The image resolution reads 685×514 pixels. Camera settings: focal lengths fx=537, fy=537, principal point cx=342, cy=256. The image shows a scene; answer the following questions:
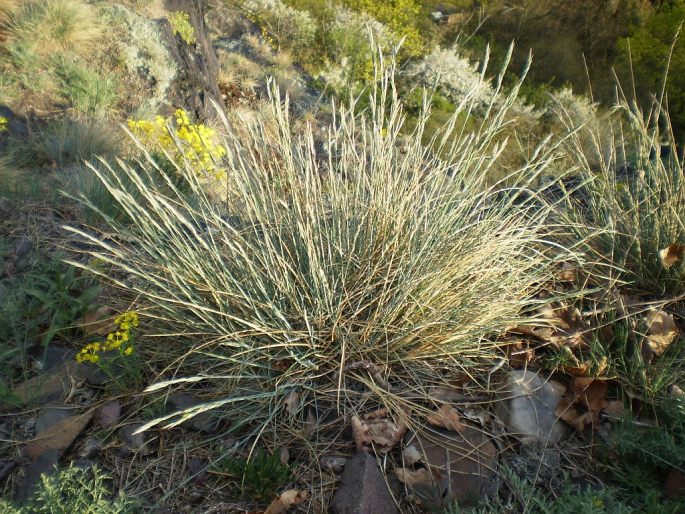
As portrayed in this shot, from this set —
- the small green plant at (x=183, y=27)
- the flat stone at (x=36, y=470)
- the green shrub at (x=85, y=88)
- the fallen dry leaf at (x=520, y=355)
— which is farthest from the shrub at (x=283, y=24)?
the flat stone at (x=36, y=470)

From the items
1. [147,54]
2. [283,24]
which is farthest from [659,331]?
[283,24]

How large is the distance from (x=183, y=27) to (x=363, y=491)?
15.7ft

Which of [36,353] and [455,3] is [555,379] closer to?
[36,353]

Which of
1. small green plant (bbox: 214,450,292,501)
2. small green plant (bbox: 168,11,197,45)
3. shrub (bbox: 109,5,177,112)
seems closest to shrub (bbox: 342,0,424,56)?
shrub (bbox: 109,5,177,112)

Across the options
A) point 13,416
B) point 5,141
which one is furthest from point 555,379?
point 5,141

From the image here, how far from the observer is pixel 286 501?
1656 mm

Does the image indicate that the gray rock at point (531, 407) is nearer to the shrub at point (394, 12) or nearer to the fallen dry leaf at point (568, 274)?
the fallen dry leaf at point (568, 274)

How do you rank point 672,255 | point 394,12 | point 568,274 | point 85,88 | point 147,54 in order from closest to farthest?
point 672,255 → point 568,274 → point 85,88 → point 147,54 → point 394,12

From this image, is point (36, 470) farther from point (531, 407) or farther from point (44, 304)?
point (531, 407)

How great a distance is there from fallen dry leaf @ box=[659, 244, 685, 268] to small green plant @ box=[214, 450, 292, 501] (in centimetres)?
176

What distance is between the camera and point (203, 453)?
1.85m

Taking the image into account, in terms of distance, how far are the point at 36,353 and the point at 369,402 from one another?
1.48 metres

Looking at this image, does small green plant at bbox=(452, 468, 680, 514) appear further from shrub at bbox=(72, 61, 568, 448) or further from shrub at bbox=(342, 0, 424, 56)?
shrub at bbox=(342, 0, 424, 56)

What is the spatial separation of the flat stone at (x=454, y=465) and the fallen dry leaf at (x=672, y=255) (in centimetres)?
114
